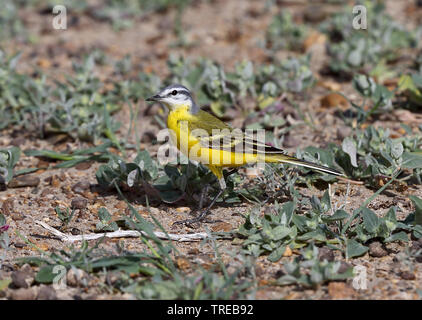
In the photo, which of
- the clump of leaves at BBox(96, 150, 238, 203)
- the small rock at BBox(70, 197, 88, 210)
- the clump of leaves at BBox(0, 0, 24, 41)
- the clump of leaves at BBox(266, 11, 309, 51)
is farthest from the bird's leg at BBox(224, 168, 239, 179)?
the clump of leaves at BBox(0, 0, 24, 41)

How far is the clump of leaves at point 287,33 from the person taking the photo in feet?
29.9

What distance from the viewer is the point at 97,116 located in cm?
693

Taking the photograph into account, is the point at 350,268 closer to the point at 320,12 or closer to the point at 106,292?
the point at 106,292

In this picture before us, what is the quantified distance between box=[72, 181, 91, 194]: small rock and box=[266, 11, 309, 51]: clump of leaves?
13.5ft

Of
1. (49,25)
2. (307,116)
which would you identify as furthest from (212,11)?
(307,116)

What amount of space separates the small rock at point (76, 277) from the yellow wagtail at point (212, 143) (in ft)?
4.18

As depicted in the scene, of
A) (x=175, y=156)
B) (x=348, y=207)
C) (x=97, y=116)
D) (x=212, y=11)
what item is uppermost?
(x=212, y=11)

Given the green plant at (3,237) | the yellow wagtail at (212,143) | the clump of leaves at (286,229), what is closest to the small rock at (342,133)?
the yellow wagtail at (212,143)

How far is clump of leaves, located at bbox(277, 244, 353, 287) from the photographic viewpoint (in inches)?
163

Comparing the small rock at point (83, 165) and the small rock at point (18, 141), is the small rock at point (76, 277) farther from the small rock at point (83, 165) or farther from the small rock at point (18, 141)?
the small rock at point (18, 141)

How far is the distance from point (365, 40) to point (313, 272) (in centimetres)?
492

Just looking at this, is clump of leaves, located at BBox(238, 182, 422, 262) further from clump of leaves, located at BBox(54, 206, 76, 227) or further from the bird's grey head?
the bird's grey head
